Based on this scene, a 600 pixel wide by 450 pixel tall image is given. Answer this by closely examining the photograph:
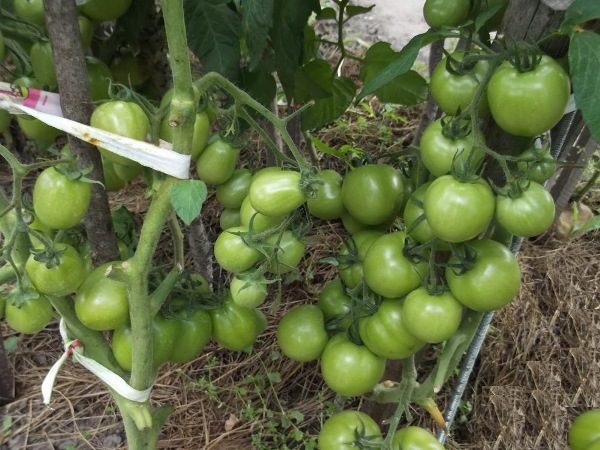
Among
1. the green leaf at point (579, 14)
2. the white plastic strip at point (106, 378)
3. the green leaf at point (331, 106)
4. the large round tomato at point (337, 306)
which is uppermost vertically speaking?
the green leaf at point (579, 14)

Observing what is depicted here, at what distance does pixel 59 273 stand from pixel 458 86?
60cm

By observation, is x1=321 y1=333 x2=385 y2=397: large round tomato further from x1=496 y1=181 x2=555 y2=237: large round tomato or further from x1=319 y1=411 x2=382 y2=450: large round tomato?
x1=496 y1=181 x2=555 y2=237: large round tomato

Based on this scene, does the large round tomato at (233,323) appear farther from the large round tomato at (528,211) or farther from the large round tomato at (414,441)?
the large round tomato at (528,211)

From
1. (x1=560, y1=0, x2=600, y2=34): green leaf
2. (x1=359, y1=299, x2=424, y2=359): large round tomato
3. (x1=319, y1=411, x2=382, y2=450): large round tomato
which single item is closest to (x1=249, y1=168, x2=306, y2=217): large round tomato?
(x1=359, y1=299, x2=424, y2=359): large round tomato

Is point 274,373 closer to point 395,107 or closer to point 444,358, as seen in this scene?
point 444,358

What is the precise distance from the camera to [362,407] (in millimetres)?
1429

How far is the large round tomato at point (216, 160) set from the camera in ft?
2.89

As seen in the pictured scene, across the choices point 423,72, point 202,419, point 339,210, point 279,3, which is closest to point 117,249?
point 339,210

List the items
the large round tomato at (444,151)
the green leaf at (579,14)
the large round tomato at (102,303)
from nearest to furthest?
the green leaf at (579,14)
the large round tomato at (444,151)
the large round tomato at (102,303)

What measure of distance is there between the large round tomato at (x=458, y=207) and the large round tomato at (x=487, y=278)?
87mm

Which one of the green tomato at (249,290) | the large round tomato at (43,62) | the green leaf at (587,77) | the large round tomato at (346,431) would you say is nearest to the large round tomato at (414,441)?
the large round tomato at (346,431)

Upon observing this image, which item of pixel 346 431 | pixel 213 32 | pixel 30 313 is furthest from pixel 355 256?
pixel 30 313

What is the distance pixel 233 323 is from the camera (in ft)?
3.28

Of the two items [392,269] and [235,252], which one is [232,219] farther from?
[392,269]
